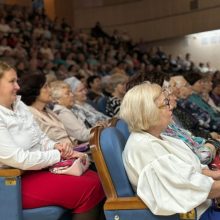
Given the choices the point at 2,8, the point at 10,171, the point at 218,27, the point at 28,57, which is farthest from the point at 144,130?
the point at 218,27

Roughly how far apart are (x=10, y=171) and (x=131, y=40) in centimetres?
1194

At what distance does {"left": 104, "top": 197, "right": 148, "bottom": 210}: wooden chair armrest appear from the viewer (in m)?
1.80

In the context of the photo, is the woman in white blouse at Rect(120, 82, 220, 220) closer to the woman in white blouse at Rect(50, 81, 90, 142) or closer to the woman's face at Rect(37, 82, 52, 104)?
the woman's face at Rect(37, 82, 52, 104)

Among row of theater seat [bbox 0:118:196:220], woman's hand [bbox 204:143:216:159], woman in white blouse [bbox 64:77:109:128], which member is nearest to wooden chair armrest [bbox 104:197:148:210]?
row of theater seat [bbox 0:118:196:220]

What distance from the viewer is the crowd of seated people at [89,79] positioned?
9.82 feet

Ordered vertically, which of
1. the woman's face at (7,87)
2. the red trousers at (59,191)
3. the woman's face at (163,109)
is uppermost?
the woman's face at (7,87)

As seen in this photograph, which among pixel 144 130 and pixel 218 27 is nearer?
pixel 144 130

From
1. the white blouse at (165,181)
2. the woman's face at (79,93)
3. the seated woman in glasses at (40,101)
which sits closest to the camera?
the white blouse at (165,181)

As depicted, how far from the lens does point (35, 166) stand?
224 cm

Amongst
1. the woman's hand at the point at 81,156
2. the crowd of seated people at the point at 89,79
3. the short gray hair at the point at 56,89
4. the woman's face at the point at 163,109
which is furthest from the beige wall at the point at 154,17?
the woman's face at the point at 163,109

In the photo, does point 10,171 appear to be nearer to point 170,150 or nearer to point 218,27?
point 170,150

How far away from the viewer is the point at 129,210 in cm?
182

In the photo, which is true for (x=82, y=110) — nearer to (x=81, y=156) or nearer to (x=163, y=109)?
(x=81, y=156)

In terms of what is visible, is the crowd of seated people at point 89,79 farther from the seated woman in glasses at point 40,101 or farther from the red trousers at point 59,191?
the red trousers at point 59,191
